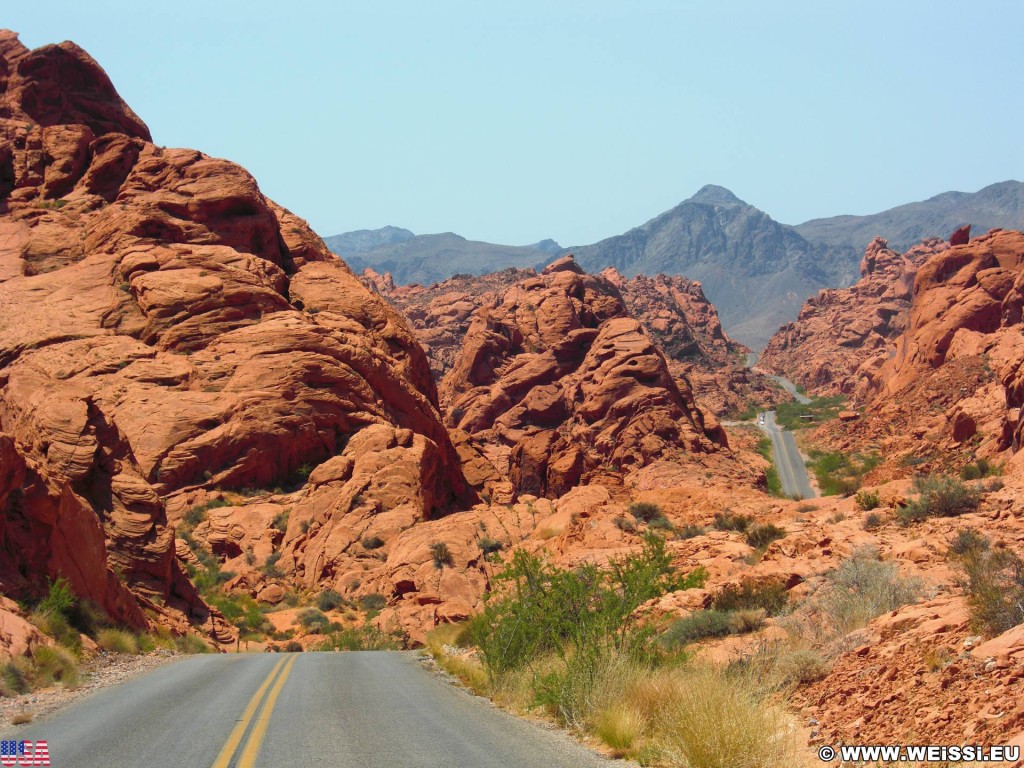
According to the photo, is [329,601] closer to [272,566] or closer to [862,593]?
[272,566]

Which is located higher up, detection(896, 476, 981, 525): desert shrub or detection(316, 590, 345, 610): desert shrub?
detection(896, 476, 981, 525): desert shrub

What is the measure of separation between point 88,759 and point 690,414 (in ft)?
172

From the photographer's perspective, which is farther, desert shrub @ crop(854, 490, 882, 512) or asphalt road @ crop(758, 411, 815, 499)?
asphalt road @ crop(758, 411, 815, 499)

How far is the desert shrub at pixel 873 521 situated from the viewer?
19.1m

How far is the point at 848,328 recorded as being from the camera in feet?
518

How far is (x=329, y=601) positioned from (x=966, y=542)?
2216 centimetres

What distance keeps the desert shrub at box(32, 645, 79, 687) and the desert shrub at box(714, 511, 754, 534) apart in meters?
16.5

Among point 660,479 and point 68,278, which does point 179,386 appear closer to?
point 68,278

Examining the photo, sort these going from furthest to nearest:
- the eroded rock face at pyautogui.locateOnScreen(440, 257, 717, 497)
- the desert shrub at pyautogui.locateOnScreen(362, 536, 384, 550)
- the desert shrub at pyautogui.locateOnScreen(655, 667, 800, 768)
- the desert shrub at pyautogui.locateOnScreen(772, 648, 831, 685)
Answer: the eroded rock face at pyautogui.locateOnScreen(440, 257, 717, 497) < the desert shrub at pyautogui.locateOnScreen(362, 536, 384, 550) < the desert shrub at pyautogui.locateOnScreen(772, 648, 831, 685) < the desert shrub at pyautogui.locateOnScreen(655, 667, 800, 768)

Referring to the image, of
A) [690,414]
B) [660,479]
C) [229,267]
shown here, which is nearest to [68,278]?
[229,267]

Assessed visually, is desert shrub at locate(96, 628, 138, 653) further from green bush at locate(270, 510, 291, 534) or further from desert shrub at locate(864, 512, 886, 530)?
green bush at locate(270, 510, 291, 534)

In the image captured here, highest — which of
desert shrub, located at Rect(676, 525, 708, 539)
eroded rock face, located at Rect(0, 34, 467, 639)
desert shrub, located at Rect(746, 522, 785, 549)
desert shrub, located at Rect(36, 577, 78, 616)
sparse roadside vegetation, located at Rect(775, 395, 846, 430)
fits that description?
eroded rock face, located at Rect(0, 34, 467, 639)

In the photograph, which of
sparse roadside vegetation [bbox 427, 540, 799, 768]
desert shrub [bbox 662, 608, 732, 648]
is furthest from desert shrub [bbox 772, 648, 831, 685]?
desert shrub [bbox 662, 608, 732, 648]

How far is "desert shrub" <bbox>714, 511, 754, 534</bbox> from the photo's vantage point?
2644 centimetres
